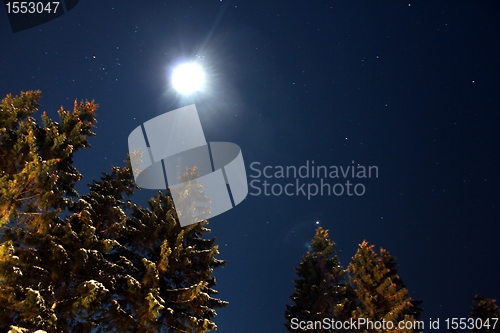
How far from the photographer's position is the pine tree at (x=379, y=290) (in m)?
18.3

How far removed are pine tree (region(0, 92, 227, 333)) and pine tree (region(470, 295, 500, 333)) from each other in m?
21.1

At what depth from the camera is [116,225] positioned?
13.2 metres

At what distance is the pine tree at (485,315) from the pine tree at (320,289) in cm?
1050

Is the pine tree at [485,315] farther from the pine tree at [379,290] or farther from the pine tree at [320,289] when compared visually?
the pine tree at [320,289]

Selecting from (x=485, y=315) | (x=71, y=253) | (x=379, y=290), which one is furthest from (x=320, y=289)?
(x=71, y=253)

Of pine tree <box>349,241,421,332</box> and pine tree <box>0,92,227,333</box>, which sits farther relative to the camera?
pine tree <box>349,241,421,332</box>

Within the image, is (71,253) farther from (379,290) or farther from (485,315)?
(485,315)

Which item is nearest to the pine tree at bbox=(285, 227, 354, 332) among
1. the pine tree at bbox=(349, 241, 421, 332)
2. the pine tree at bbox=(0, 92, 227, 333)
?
the pine tree at bbox=(349, 241, 421, 332)

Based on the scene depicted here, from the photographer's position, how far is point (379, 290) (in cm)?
1961

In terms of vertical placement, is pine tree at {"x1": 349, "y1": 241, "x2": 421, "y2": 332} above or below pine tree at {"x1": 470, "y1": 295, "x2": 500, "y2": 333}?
above

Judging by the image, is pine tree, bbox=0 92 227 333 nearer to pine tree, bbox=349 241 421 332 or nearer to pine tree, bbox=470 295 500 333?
pine tree, bbox=349 241 421 332

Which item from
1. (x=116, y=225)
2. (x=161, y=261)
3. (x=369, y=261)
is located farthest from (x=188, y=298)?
(x=369, y=261)

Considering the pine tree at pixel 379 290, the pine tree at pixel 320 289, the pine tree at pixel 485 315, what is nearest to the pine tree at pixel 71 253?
the pine tree at pixel 320 289

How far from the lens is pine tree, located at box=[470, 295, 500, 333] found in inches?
886
